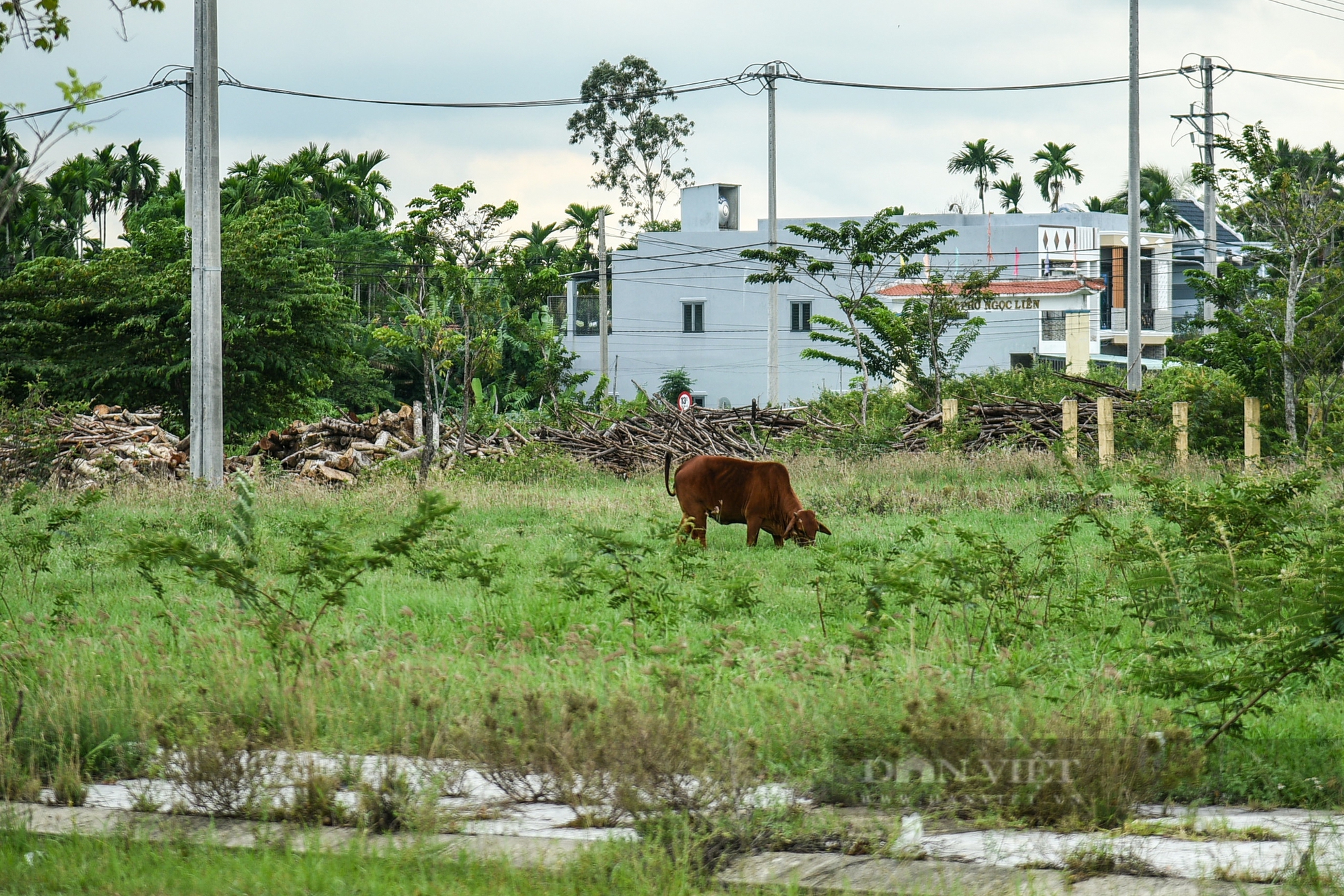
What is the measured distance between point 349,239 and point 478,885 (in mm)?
40745

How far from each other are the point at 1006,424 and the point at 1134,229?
6.22 meters

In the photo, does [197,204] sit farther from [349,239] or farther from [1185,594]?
[349,239]

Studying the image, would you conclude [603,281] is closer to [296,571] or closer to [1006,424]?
[1006,424]

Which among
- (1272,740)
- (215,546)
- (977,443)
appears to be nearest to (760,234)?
(977,443)

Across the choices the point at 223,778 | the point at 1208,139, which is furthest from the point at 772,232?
the point at 223,778

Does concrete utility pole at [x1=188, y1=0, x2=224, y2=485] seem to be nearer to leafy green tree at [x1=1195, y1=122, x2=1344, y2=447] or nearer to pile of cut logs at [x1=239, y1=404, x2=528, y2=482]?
pile of cut logs at [x1=239, y1=404, x2=528, y2=482]

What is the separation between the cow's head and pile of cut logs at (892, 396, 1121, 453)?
10394 mm

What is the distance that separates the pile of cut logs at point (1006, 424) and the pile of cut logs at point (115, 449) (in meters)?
13.0

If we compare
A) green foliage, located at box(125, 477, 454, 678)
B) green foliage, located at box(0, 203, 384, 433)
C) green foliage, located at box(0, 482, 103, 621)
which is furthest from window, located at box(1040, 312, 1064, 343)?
green foliage, located at box(125, 477, 454, 678)

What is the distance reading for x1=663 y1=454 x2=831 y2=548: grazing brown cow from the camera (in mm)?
12094

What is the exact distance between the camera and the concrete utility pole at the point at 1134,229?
83.3 feet

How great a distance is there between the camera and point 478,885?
3.84m

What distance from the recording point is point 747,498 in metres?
12.3

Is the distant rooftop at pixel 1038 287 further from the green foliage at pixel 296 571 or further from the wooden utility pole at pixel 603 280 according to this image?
the green foliage at pixel 296 571
